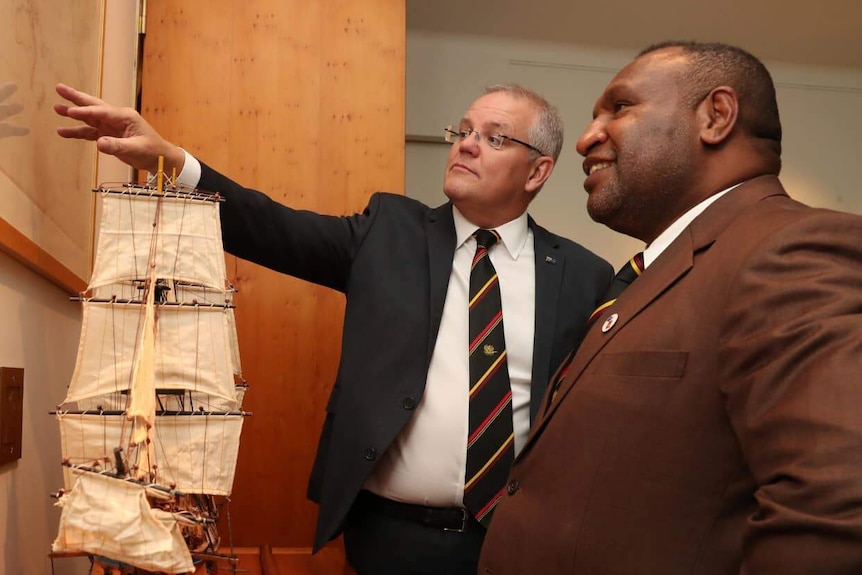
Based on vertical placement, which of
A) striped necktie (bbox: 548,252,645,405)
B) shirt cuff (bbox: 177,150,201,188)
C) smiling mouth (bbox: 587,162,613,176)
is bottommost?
striped necktie (bbox: 548,252,645,405)

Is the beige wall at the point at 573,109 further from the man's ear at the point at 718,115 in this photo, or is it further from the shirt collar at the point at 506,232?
the man's ear at the point at 718,115

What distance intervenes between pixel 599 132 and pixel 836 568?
3.08 ft

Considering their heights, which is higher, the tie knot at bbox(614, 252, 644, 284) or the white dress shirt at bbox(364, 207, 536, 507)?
the tie knot at bbox(614, 252, 644, 284)

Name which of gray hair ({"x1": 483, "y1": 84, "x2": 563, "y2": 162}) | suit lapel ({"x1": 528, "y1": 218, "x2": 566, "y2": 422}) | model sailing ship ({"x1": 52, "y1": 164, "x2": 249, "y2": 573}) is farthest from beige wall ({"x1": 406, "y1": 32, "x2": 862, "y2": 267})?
model sailing ship ({"x1": 52, "y1": 164, "x2": 249, "y2": 573})

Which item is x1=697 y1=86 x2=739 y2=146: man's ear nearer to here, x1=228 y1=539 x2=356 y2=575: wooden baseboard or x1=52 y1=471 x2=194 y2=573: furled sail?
x1=52 y1=471 x2=194 y2=573: furled sail

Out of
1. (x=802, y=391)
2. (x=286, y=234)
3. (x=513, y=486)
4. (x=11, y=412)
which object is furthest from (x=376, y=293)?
(x=802, y=391)

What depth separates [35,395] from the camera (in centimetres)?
151

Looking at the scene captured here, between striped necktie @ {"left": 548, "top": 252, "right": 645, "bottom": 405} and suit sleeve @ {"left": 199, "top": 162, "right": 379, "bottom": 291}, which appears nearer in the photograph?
striped necktie @ {"left": 548, "top": 252, "right": 645, "bottom": 405}

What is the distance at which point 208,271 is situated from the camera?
5.41 ft

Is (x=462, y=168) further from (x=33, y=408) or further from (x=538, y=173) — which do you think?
(x=33, y=408)

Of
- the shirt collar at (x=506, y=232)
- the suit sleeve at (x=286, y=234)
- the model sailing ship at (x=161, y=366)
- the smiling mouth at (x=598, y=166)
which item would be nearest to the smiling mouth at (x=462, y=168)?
the shirt collar at (x=506, y=232)

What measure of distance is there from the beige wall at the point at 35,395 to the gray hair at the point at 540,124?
111 centimetres

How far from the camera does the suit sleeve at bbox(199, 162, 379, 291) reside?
1968mm

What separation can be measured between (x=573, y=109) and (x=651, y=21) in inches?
26.5
